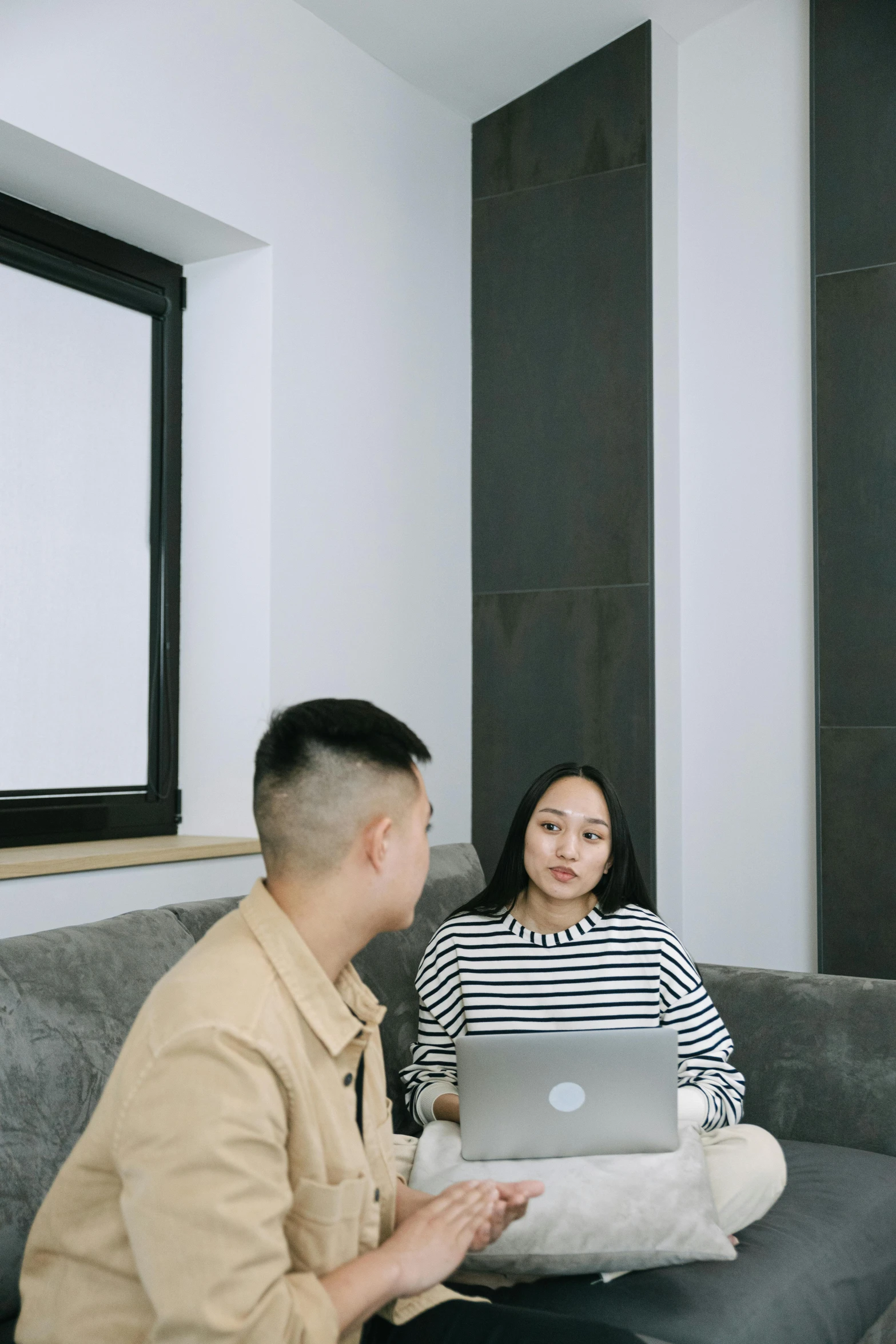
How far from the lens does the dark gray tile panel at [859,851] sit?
3.17m

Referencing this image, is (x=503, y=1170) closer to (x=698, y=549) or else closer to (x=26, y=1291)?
(x=26, y=1291)

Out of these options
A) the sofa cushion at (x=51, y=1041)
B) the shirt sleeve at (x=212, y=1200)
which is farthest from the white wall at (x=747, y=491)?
the shirt sleeve at (x=212, y=1200)

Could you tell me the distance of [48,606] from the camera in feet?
9.09

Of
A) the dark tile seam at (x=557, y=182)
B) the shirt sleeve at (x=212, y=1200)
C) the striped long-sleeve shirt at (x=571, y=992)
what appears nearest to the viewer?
the shirt sleeve at (x=212, y=1200)

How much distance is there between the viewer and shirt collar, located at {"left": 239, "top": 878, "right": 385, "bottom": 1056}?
47.2 inches

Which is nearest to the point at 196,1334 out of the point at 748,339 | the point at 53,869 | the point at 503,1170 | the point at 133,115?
the point at 503,1170

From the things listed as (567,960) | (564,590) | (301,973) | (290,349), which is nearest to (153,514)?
(290,349)

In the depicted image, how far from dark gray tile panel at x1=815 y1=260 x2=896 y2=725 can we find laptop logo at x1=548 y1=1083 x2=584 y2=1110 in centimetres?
180

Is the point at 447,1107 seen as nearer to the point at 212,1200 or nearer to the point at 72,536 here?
the point at 212,1200

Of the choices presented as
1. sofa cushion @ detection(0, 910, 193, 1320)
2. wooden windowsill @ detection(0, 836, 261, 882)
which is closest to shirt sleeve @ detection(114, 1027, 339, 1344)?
sofa cushion @ detection(0, 910, 193, 1320)

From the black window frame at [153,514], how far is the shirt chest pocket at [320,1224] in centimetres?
170

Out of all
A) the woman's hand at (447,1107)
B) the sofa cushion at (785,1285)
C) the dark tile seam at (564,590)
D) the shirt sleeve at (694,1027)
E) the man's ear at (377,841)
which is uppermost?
the dark tile seam at (564,590)

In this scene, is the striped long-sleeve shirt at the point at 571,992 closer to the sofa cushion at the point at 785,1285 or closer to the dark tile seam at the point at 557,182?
the sofa cushion at the point at 785,1285

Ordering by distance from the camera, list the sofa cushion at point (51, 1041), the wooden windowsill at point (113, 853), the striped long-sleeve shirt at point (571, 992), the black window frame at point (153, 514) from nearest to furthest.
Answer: the sofa cushion at point (51, 1041) → the striped long-sleeve shirt at point (571, 992) → the wooden windowsill at point (113, 853) → the black window frame at point (153, 514)
